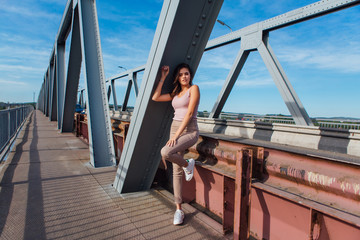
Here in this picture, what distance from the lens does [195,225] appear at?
246cm

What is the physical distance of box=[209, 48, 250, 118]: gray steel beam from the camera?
8953mm

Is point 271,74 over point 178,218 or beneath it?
over

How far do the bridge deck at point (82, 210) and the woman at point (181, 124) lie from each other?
273mm

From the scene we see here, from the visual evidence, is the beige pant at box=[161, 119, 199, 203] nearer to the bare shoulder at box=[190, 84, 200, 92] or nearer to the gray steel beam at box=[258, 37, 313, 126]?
the bare shoulder at box=[190, 84, 200, 92]

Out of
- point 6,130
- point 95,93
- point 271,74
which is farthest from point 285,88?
point 6,130

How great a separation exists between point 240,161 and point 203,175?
953mm

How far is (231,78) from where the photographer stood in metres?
9.24

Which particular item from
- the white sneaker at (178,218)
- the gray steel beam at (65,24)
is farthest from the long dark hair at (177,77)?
the gray steel beam at (65,24)

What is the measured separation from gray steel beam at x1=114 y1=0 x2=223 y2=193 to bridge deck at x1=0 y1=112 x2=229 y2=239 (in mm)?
368

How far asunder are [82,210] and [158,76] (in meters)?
1.87

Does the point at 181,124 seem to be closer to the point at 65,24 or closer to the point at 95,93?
the point at 95,93

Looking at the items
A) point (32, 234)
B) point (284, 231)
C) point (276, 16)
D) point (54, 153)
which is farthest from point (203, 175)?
point (276, 16)

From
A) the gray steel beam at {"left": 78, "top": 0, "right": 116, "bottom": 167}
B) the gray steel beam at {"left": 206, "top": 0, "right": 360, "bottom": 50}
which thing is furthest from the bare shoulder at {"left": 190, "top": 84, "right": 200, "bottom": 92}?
the gray steel beam at {"left": 206, "top": 0, "right": 360, "bottom": 50}

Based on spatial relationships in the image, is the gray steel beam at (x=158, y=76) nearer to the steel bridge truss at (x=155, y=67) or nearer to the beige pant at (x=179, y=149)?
the steel bridge truss at (x=155, y=67)
